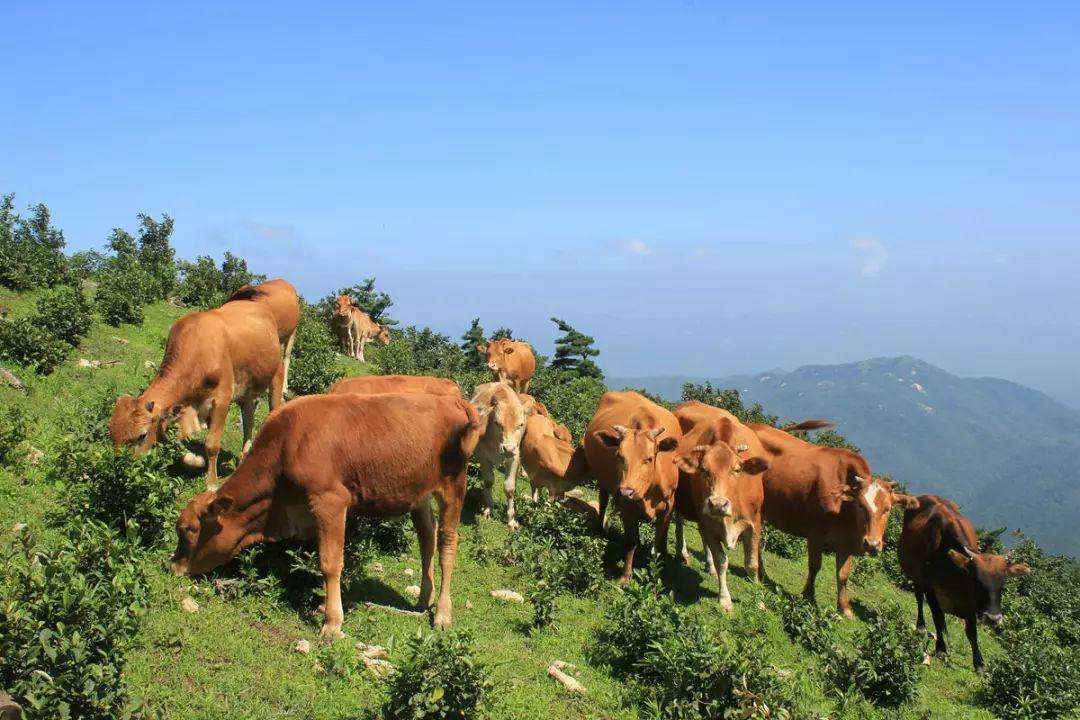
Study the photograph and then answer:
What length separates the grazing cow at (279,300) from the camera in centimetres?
1567

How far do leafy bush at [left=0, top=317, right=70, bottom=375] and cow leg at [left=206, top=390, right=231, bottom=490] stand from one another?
433 centimetres

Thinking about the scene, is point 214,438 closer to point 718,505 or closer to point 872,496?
point 718,505

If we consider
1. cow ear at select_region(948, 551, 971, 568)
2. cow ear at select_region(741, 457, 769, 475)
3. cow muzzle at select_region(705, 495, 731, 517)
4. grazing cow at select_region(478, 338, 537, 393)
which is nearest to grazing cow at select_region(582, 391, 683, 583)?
cow muzzle at select_region(705, 495, 731, 517)

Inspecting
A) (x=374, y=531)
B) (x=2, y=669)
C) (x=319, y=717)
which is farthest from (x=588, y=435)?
(x=2, y=669)

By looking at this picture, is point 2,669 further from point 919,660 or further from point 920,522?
point 920,522

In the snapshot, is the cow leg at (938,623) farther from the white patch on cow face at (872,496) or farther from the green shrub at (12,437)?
the green shrub at (12,437)

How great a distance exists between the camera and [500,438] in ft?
50.2

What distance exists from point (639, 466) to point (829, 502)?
4016 mm

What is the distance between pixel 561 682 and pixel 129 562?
468 cm

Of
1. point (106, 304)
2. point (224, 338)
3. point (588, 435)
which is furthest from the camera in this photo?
point (106, 304)

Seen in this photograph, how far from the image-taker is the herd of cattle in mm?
9016

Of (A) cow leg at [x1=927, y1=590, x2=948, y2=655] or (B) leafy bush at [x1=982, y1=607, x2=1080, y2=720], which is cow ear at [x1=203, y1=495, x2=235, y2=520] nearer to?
(B) leafy bush at [x1=982, y1=607, x2=1080, y2=720]

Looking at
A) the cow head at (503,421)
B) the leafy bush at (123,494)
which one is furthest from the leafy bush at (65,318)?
the cow head at (503,421)

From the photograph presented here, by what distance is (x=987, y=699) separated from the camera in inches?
449
